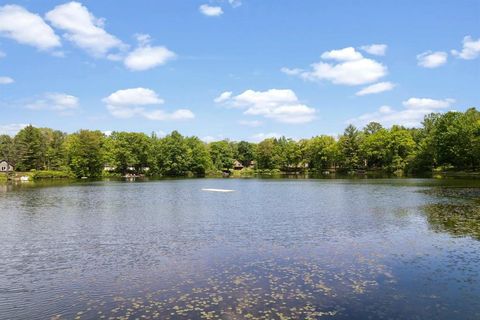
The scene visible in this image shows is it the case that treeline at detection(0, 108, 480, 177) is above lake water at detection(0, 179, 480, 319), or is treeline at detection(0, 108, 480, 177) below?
above

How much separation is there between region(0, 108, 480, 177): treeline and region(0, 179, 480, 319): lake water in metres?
98.6

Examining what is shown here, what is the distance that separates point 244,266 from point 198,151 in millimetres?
151712

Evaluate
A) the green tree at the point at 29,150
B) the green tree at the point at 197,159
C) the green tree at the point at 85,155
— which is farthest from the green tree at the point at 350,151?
the green tree at the point at 29,150

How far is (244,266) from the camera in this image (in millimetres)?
19016

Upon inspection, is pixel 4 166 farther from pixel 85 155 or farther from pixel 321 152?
pixel 321 152

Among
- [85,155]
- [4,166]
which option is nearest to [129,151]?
[85,155]

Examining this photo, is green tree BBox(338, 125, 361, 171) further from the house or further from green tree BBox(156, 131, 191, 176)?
the house

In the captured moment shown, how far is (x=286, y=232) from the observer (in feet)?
91.6

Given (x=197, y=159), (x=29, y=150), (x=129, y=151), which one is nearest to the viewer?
(x=29, y=150)

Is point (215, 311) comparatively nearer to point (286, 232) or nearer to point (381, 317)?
point (381, 317)

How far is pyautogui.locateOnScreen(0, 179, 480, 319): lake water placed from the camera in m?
13.5

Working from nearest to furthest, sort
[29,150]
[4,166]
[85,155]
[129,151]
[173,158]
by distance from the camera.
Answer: [85,155] → [29,150] → [4,166] → [129,151] → [173,158]

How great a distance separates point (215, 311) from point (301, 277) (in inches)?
206

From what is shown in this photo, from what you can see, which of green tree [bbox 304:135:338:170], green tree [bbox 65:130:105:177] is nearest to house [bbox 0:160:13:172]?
green tree [bbox 65:130:105:177]
